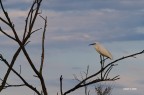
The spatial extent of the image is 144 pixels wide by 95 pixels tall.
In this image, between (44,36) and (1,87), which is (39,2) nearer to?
(44,36)

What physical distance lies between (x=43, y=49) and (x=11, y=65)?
244mm

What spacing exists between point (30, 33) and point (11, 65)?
233 millimetres

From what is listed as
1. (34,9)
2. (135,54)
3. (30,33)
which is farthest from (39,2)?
(135,54)

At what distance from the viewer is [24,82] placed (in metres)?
2.50

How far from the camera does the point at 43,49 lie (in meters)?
2.60

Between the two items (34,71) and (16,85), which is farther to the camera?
(16,85)

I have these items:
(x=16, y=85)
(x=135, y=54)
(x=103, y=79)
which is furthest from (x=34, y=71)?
(x=135, y=54)

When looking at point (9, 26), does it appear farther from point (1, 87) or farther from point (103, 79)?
point (103, 79)

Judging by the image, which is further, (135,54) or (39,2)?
(39,2)

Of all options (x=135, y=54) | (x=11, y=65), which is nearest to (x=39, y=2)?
(x=11, y=65)

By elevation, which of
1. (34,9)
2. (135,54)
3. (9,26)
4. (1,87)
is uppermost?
(34,9)

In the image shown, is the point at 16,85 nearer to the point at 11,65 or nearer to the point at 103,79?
the point at 11,65

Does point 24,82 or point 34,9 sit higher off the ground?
point 34,9

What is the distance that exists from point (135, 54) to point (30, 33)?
652 millimetres
